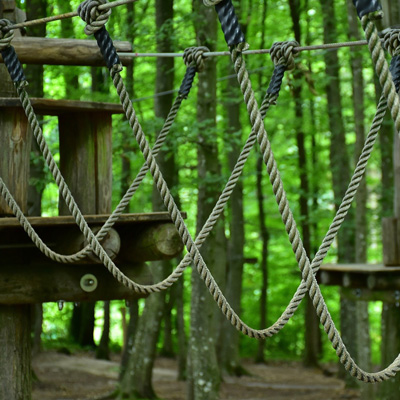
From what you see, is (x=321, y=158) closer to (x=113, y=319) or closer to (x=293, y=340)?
(x=293, y=340)

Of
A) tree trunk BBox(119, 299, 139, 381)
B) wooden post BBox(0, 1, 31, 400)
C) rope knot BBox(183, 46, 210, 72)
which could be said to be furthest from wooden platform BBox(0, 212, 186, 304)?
tree trunk BBox(119, 299, 139, 381)

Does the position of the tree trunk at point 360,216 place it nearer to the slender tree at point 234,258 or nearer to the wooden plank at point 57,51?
the slender tree at point 234,258

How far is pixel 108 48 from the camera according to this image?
3.43 meters

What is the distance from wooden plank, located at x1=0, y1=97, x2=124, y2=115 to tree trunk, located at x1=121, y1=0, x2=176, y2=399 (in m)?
5.23

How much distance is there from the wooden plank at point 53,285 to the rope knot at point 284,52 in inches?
79.7

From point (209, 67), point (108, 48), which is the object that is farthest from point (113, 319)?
point (108, 48)

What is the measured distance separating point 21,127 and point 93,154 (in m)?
0.50

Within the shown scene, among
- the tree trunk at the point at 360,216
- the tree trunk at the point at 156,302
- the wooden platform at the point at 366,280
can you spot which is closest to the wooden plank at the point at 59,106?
the wooden platform at the point at 366,280

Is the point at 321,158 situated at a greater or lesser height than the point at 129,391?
greater

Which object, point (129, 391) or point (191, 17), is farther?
point (129, 391)

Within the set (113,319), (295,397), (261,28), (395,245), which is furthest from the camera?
(113,319)

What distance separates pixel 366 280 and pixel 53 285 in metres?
4.01

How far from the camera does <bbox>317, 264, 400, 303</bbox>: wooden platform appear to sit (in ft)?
24.0

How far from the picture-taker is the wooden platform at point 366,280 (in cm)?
731
